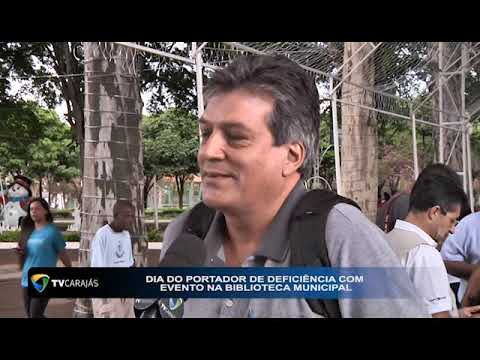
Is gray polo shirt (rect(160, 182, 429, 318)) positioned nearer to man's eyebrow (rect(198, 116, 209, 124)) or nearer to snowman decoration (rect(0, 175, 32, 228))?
man's eyebrow (rect(198, 116, 209, 124))

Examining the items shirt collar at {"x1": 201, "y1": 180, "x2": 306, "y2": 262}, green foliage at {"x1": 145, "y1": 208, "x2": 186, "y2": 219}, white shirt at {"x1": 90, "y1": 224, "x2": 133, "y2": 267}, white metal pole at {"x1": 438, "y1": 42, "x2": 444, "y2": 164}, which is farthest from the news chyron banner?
white metal pole at {"x1": 438, "y1": 42, "x2": 444, "y2": 164}

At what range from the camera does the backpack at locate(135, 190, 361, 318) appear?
2.73m

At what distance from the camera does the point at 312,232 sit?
9.00 ft

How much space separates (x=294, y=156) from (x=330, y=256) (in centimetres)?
58

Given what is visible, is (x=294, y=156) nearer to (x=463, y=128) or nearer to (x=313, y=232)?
(x=313, y=232)

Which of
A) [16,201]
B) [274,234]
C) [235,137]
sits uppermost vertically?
[235,137]

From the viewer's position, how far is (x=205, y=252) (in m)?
3.18

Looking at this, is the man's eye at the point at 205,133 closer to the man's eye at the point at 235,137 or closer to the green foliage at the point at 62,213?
the man's eye at the point at 235,137

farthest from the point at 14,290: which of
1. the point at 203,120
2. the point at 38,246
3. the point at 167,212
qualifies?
the point at 203,120

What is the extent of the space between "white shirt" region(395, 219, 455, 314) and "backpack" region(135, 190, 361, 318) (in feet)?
1.74

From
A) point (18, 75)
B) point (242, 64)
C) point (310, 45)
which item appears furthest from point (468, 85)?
point (18, 75)
